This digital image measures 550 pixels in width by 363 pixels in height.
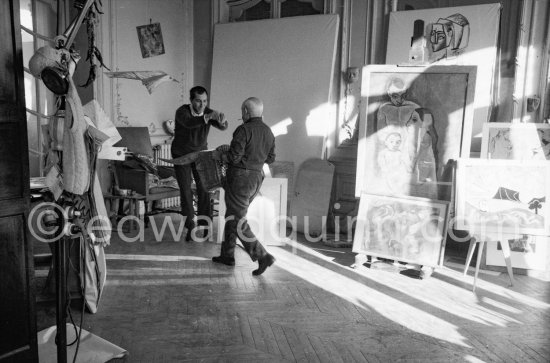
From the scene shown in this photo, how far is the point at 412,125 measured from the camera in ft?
16.0

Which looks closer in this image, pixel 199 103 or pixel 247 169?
pixel 247 169

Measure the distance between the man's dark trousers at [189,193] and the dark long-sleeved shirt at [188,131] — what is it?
0.62 feet

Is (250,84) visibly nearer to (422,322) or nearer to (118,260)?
(118,260)

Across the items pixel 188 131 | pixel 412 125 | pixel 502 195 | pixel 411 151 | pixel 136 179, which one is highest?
A: pixel 412 125

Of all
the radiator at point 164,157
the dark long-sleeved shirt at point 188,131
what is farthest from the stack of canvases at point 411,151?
the radiator at point 164,157

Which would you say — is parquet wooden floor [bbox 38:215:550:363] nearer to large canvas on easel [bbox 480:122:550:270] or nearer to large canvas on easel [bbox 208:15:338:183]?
large canvas on easel [bbox 480:122:550:270]

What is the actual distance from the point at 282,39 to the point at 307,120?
1.16m

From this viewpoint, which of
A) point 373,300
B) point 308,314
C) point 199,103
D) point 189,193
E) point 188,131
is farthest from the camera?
point 189,193

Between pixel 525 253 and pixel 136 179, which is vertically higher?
pixel 136 179

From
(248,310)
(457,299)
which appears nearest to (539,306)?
(457,299)

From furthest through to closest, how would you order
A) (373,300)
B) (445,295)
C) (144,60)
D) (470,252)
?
(144,60), (470,252), (445,295), (373,300)

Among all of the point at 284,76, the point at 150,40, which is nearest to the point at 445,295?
the point at 284,76

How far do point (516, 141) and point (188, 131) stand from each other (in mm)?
3384

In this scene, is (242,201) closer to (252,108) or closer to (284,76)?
(252,108)
